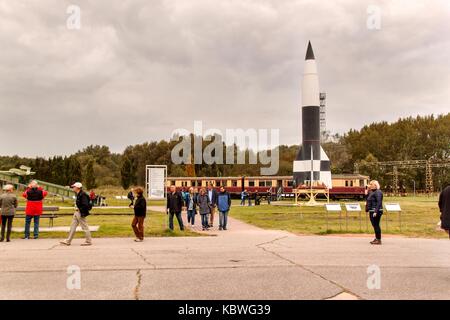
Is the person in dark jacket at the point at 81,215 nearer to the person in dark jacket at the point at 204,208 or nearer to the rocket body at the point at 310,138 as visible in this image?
the person in dark jacket at the point at 204,208

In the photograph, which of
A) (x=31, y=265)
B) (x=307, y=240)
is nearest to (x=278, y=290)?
(x=31, y=265)

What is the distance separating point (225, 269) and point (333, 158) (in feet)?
298

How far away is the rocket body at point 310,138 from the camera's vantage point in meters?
44.5

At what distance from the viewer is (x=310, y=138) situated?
44.6 m

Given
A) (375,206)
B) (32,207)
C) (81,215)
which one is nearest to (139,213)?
(81,215)

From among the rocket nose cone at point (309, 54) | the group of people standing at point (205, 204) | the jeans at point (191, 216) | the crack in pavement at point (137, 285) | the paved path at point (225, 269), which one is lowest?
the paved path at point (225, 269)

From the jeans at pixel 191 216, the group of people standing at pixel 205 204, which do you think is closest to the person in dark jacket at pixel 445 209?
the group of people standing at pixel 205 204

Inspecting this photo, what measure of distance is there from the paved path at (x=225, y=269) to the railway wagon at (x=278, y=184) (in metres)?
39.7

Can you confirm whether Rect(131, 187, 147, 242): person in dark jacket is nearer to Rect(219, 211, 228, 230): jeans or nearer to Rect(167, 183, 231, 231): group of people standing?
Rect(167, 183, 231, 231): group of people standing

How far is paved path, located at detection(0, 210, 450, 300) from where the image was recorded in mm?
7246

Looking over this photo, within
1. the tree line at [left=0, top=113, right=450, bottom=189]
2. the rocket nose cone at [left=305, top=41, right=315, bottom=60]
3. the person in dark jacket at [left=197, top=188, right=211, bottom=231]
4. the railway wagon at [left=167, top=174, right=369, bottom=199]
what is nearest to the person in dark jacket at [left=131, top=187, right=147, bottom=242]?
the person in dark jacket at [left=197, top=188, right=211, bottom=231]

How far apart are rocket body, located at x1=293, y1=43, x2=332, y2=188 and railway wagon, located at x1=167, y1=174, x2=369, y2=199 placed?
9.04 m

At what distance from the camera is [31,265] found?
973cm

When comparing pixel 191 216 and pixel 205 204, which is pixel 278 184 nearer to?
pixel 191 216
